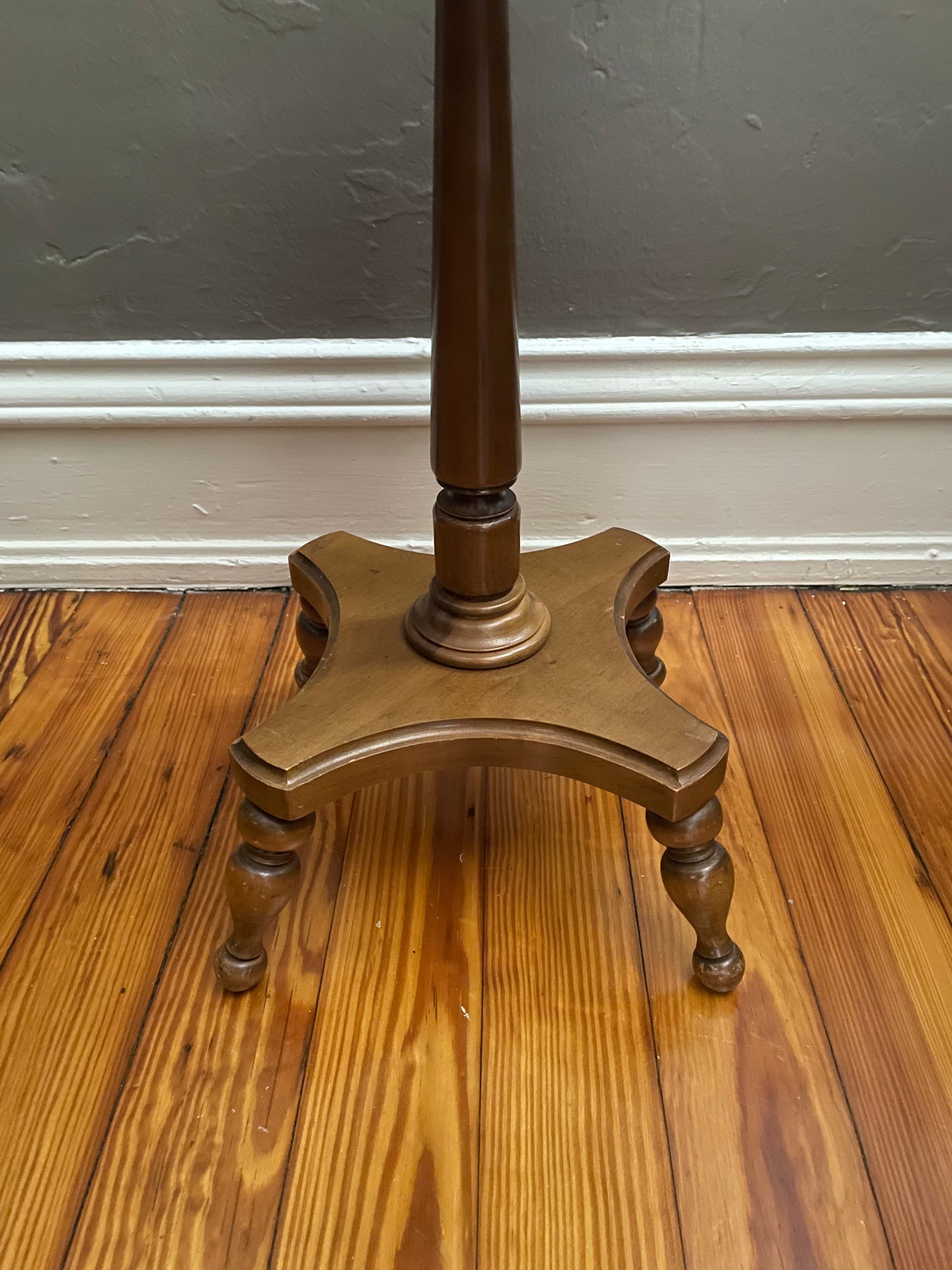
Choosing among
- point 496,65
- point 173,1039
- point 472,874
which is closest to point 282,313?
point 496,65

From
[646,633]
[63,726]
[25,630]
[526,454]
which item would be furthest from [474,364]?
[25,630]

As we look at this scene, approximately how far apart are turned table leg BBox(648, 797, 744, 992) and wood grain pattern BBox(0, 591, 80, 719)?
697 millimetres

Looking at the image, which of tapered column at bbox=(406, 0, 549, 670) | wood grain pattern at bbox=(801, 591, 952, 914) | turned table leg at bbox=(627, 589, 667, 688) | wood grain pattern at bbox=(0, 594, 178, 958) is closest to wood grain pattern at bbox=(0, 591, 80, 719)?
wood grain pattern at bbox=(0, 594, 178, 958)

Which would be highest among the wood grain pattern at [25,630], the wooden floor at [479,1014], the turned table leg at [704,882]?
the turned table leg at [704,882]

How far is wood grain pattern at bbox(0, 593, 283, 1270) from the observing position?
67cm

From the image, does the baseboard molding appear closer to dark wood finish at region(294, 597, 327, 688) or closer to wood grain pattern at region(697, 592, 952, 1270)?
wood grain pattern at region(697, 592, 952, 1270)

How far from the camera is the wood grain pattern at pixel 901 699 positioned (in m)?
0.91

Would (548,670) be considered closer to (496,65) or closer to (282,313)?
(496,65)

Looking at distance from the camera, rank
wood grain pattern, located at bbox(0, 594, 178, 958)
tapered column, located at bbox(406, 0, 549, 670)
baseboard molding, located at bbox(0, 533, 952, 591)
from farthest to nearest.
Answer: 1. baseboard molding, located at bbox(0, 533, 952, 591)
2. wood grain pattern, located at bbox(0, 594, 178, 958)
3. tapered column, located at bbox(406, 0, 549, 670)

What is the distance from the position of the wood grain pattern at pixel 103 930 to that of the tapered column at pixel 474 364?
1.01 feet

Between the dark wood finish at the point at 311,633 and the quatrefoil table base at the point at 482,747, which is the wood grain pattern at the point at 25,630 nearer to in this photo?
the dark wood finish at the point at 311,633

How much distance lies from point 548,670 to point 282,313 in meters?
0.53

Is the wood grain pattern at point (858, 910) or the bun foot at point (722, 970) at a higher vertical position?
the bun foot at point (722, 970)

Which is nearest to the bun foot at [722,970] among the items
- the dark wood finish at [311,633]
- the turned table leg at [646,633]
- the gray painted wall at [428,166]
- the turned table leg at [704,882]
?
the turned table leg at [704,882]
